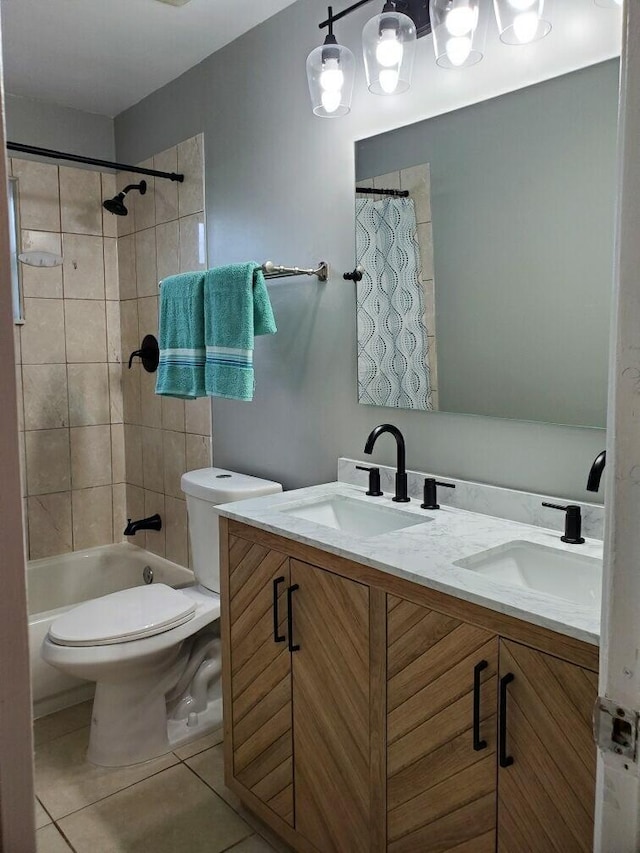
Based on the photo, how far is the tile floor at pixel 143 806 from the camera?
186 centimetres

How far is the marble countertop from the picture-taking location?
3.79ft

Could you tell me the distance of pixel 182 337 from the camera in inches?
95.7

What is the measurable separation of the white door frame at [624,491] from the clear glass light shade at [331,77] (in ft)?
4.58

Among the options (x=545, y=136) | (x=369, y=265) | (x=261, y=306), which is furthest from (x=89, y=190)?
(x=545, y=136)

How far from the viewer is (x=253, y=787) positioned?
73.0 inches

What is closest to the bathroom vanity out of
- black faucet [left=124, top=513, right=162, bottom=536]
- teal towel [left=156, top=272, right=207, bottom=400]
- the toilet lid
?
the toilet lid

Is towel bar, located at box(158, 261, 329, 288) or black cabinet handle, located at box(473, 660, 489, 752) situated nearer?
black cabinet handle, located at box(473, 660, 489, 752)

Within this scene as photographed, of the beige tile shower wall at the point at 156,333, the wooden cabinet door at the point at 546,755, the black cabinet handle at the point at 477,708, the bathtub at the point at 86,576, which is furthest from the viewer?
the bathtub at the point at 86,576

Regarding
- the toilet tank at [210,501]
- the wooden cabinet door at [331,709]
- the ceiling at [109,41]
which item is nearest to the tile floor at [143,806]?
the wooden cabinet door at [331,709]

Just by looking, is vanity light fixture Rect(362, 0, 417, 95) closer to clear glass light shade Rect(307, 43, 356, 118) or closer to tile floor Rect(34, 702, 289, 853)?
clear glass light shade Rect(307, 43, 356, 118)

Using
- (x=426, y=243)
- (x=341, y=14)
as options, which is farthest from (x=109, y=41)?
(x=426, y=243)

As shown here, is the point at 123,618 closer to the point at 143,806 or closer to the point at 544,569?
the point at 143,806

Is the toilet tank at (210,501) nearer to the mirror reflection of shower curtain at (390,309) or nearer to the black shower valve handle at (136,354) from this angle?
the mirror reflection of shower curtain at (390,309)

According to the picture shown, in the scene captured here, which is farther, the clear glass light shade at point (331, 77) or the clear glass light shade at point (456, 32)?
the clear glass light shade at point (331, 77)
